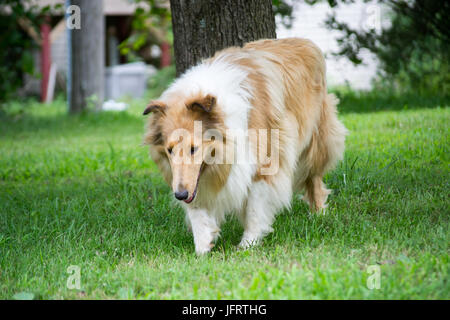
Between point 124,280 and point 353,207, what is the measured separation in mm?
2217

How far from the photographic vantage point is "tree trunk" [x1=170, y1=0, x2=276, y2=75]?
4.89m

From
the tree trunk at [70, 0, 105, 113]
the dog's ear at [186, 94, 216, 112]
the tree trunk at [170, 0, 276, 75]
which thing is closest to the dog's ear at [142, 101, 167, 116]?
the dog's ear at [186, 94, 216, 112]

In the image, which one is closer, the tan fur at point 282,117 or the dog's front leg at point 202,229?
the tan fur at point 282,117

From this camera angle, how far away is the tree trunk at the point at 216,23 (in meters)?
4.89

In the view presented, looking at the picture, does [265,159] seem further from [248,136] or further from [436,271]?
[436,271]

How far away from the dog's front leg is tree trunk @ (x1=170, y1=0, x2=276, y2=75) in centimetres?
191

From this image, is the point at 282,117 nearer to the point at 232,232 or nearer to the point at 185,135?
the point at 185,135

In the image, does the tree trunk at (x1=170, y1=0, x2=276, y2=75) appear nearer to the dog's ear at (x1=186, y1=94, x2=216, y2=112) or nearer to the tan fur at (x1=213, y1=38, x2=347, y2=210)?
the tan fur at (x1=213, y1=38, x2=347, y2=210)

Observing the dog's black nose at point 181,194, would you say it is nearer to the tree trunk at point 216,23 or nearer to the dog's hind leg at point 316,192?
the dog's hind leg at point 316,192

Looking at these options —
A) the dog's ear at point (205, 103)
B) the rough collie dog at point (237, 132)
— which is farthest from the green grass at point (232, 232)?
the dog's ear at point (205, 103)

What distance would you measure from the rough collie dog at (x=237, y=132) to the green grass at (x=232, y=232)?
31 cm

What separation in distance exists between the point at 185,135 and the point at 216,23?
2.00 metres

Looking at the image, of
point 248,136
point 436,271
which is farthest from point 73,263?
point 436,271

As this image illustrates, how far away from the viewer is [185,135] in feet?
11.0
